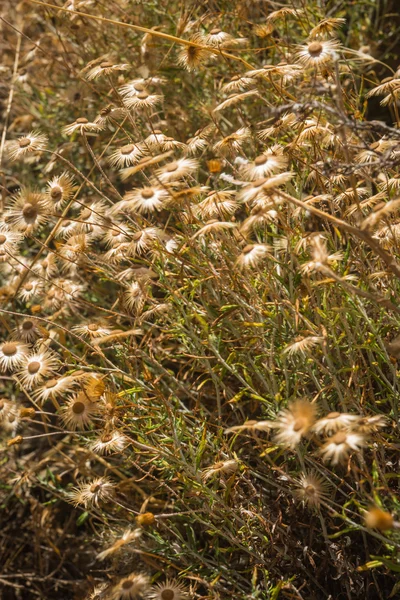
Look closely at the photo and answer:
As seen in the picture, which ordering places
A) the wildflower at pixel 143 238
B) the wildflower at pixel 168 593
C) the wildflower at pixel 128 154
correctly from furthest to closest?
the wildflower at pixel 128 154
the wildflower at pixel 143 238
the wildflower at pixel 168 593

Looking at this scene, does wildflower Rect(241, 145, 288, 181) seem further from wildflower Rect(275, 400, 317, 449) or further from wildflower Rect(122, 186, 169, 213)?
wildflower Rect(275, 400, 317, 449)

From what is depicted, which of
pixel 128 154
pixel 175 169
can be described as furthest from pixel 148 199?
pixel 128 154

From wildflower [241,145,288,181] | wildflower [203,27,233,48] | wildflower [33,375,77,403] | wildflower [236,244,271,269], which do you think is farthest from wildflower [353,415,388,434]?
wildflower [203,27,233,48]

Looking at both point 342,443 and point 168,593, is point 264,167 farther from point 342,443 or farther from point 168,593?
point 168,593

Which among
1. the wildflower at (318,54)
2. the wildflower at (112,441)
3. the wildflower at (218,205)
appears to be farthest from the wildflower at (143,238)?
the wildflower at (318,54)

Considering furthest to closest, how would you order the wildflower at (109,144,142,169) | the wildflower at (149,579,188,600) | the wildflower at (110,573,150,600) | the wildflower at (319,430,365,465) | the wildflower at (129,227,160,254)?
the wildflower at (109,144,142,169) < the wildflower at (129,227,160,254) < the wildflower at (149,579,188,600) < the wildflower at (110,573,150,600) < the wildflower at (319,430,365,465)

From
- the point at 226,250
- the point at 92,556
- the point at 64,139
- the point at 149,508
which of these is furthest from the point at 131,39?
the point at 92,556

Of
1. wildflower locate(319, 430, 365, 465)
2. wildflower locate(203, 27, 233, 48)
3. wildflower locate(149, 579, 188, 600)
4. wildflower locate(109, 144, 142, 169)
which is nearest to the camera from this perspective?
wildflower locate(319, 430, 365, 465)

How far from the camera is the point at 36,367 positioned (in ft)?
6.30

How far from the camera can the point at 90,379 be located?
1814 millimetres

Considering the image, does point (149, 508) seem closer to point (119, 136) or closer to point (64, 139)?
point (119, 136)

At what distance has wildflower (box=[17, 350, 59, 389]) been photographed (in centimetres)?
190

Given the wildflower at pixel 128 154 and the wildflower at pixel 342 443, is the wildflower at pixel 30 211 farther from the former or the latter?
the wildflower at pixel 342 443

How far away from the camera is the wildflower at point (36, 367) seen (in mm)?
1897
